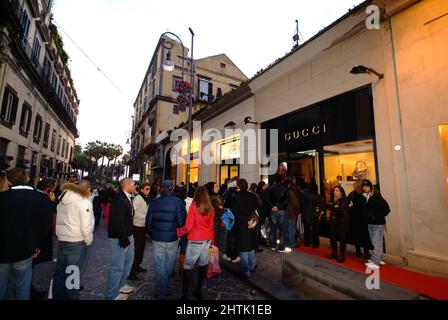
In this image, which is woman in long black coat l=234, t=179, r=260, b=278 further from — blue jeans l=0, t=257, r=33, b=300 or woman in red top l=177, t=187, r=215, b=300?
blue jeans l=0, t=257, r=33, b=300

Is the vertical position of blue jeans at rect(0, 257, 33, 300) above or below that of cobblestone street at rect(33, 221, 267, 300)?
above

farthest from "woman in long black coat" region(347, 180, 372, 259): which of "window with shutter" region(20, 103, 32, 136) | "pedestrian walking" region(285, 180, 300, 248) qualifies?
"window with shutter" region(20, 103, 32, 136)

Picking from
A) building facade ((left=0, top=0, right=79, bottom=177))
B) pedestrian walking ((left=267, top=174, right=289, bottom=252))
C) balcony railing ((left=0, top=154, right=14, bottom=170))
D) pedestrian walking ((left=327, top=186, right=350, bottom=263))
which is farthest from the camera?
building facade ((left=0, top=0, right=79, bottom=177))

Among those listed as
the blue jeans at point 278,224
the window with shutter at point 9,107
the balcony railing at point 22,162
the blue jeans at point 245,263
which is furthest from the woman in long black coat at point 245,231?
the balcony railing at point 22,162

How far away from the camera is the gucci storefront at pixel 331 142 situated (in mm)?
6325

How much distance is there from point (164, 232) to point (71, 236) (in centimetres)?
127

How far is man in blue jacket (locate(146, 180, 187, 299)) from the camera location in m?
3.64

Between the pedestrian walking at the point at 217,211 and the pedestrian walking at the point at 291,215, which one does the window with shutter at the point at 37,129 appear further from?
the pedestrian walking at the point at 291,215

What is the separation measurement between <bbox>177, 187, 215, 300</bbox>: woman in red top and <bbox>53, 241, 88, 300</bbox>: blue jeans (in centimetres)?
144

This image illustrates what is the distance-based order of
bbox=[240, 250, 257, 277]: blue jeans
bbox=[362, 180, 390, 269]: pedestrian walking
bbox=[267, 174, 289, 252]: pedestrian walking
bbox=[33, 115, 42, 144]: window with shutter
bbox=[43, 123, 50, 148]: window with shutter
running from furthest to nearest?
bbox=[43, 123, 50, 148]: window with shutter, bbox=[33, 115, 42, 144]: window with shutter, bbox=[267, 174, 289, 252]: pedestrian walking, bbox=[362, 180, 390, 269]: pedestrian walking, bbox=[240, 250, 257, 277]: blue jeans

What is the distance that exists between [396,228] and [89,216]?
21.0ft

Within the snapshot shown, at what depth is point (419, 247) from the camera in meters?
4.89
